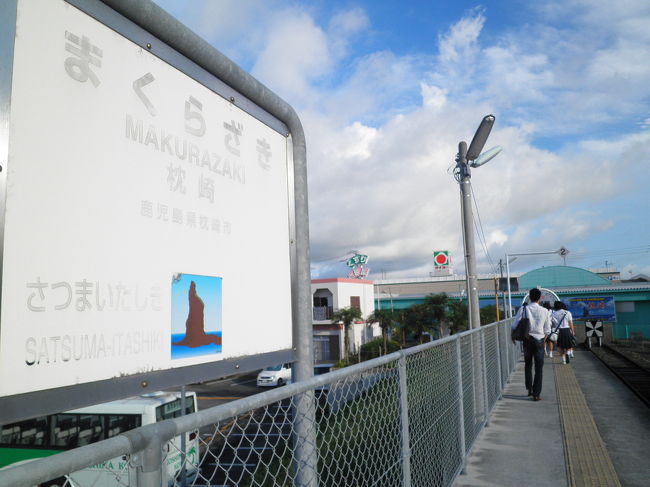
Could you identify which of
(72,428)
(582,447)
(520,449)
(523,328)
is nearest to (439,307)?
(523,328)

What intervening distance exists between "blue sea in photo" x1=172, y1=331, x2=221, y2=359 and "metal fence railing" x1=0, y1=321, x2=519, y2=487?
0.86ft

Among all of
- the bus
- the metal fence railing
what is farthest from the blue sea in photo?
the bus

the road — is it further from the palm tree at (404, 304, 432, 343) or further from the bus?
the palm tree at (404, 304, 432, 343)

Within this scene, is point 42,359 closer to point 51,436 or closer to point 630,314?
point 51,436

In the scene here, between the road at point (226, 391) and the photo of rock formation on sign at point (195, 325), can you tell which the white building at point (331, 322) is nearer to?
the road at point (226, 391)

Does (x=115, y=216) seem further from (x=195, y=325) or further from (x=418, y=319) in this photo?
(x=418, y=319)

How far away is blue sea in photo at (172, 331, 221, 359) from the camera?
5.78 feet

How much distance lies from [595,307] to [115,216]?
149 ft

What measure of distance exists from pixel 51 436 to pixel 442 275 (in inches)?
2298

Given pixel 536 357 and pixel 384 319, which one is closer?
pixel 536 357

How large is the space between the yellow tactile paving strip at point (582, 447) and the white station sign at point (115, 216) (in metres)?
3.80

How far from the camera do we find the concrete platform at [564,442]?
4484mm

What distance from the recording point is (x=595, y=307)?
4041 centimetres

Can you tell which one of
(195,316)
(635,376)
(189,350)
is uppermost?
(195,316)
